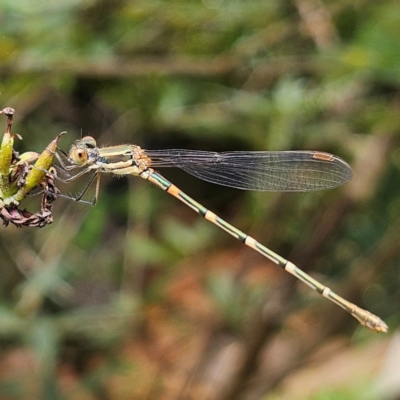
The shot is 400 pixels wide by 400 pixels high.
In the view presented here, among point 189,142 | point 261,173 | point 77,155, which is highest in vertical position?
point 189,142

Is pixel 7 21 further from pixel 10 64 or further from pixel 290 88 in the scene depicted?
pixel 290 88

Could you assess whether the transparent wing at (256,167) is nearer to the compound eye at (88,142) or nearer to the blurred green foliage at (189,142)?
the blurred green foliage at (189,142)

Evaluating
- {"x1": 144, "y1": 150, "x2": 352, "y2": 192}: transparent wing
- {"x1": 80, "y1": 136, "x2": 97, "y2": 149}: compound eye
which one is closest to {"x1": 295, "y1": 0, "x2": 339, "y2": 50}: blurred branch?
{"x1": 144, "y1": 150, "x2": 352, "y2": 192}: transparent wing

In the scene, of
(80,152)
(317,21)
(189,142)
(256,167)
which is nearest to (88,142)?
(80,152)

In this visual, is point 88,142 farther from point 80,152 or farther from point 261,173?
point 261,173

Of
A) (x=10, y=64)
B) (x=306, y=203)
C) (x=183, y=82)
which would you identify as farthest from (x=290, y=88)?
(x=10, y=64)

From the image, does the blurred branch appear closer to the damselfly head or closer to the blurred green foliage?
the blurred green foliage
